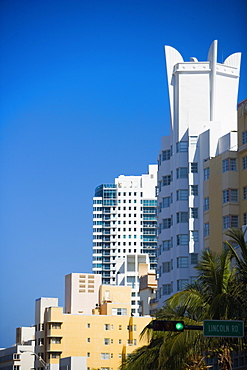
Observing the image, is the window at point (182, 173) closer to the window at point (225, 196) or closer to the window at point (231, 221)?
the window at point (225, 196)

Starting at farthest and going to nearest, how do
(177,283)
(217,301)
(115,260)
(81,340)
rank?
(115,260) → (81,340) → (177,283) → (217,301)

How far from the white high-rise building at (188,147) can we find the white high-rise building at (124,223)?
336 feet

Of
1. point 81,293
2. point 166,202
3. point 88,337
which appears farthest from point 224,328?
point 81,293

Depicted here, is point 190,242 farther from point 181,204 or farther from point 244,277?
point 244,277

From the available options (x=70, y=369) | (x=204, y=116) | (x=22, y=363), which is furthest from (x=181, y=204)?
(x=22, y=363)

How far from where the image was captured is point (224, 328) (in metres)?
23.0

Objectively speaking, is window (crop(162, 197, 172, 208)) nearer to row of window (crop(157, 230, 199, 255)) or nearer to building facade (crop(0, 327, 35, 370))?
row of window (crop(157, 230, 199, 255))

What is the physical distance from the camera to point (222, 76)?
3214 inches

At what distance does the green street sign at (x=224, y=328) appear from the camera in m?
22.9

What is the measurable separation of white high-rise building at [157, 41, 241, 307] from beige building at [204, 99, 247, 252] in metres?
2.99

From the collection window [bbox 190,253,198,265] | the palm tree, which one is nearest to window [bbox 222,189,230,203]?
window [bbox 190,253,198,265]

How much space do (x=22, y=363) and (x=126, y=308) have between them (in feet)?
50.3

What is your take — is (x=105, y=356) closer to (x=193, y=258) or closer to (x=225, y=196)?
(x=193, y=258)

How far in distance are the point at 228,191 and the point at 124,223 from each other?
120 metres
